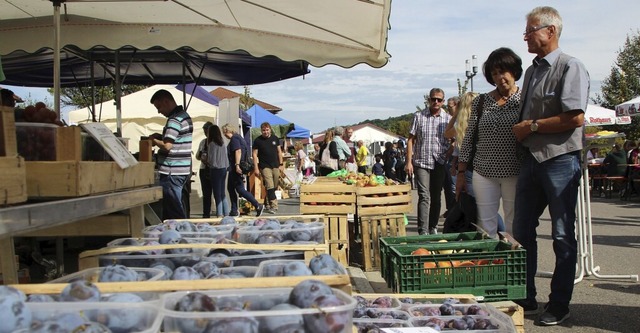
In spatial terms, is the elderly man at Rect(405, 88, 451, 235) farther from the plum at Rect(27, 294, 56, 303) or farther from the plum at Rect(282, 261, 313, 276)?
the plum at Rect(27, 294, 56, 303)

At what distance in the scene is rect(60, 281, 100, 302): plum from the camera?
1557 millimetres

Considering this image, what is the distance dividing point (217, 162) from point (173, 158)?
375cm

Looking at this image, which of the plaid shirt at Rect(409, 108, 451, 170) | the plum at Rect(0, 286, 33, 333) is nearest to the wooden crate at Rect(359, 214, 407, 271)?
the plaid shirt at Rect(409, 108, 451, 170)

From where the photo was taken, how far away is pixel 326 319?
147 cm

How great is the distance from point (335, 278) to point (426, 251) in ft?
6.78

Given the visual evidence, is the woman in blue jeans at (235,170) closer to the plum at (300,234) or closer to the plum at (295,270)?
the plum at (300,234)

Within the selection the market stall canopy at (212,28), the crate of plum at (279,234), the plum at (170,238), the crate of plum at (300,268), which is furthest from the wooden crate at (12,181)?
the market stall canopy at (212,28)

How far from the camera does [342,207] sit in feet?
20.5

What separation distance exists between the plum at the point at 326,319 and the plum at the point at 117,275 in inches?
28.7

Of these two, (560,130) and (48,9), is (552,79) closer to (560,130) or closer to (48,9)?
(560,130)

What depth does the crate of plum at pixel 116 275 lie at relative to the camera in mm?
1921

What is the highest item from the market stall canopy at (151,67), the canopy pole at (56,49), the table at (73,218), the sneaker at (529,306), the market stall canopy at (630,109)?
the market stall canopy at (151,67)

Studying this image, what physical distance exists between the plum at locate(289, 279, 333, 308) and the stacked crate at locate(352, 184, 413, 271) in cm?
462

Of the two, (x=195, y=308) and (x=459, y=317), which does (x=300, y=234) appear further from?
(x=195, y=308)
